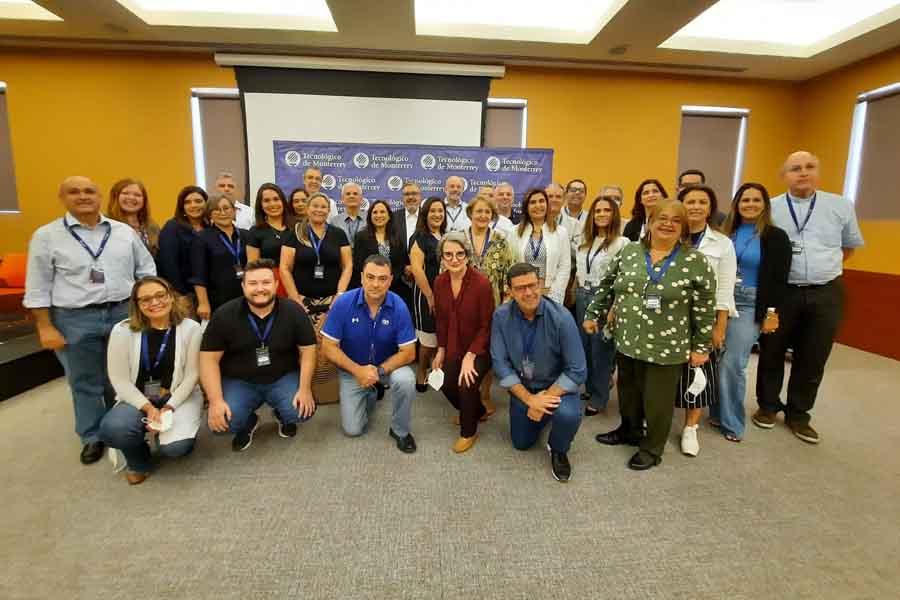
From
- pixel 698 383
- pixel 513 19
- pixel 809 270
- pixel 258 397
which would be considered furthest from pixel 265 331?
pixel 513 19

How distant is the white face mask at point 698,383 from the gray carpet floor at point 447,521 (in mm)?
454

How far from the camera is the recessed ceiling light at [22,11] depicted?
452 cm

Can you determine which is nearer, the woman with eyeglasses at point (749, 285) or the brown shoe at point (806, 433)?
the woman with eyeglasses at point (749, 285)

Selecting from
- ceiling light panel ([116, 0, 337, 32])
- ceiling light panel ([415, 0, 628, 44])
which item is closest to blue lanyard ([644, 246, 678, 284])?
ceiling light panel ([415, 0, 628, 44])

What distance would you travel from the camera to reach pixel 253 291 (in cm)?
223

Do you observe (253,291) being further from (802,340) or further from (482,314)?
(802,340)

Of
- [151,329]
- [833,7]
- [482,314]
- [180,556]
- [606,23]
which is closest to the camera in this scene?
[180,556]

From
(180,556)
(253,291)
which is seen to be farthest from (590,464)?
(253,291)

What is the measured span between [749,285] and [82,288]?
3.79 m

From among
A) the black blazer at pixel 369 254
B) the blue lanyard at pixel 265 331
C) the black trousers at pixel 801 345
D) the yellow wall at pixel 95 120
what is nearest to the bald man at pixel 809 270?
the black trousers at pixel 801 345

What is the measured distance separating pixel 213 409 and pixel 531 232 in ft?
7.81

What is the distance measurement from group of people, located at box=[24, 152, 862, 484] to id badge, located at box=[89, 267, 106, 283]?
0.03 m

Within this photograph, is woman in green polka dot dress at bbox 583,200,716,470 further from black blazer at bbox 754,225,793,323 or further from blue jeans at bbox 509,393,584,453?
black blazer at bbox 754,225,793,323

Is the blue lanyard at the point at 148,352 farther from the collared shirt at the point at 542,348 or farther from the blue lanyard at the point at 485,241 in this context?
the blue lanyard at the point at 485,241
